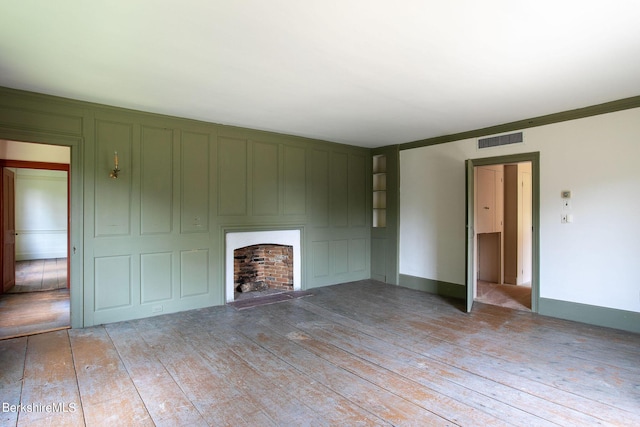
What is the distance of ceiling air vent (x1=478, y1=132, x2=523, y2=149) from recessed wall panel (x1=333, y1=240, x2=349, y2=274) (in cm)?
289

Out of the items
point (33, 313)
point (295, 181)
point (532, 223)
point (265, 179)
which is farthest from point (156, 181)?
point (532, 223)

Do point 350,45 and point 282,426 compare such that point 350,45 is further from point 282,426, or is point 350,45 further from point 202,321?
point 202,321

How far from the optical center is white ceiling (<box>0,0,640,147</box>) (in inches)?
83.9

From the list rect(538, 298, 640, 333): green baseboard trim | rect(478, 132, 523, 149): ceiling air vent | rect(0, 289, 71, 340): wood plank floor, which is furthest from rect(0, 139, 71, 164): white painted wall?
rect(538, 298, 640, 333): green baseboard trim

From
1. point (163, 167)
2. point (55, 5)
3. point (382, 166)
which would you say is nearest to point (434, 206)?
point (382, 166)

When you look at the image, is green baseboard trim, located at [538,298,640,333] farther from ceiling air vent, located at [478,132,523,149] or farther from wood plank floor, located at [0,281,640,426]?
ceiling air vent, located at [478,132,523,149]

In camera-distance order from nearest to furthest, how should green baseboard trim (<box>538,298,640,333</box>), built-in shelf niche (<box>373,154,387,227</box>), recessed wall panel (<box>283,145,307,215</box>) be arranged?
1. green baseboard trim (<box>538,298,640,333</box>)
2. recessed wall panel (<box>283,145,307,215</box>)
3. built-in shelf niche (<box>373,154,387,227</box>)

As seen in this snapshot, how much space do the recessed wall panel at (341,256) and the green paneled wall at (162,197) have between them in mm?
396

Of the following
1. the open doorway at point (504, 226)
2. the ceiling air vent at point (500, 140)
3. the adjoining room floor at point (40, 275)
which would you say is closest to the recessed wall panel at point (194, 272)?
the adjoining room floor at point (40, 275)

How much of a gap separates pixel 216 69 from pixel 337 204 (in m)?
3.72

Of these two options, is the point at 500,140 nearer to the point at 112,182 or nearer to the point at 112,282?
the point at 112,182

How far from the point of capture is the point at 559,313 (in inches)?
170

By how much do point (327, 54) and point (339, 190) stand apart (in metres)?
3.74

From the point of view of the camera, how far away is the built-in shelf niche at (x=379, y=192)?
6816 mm
